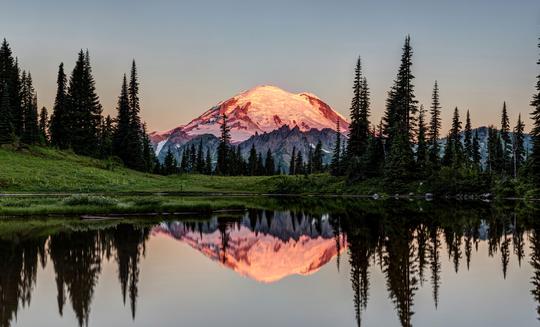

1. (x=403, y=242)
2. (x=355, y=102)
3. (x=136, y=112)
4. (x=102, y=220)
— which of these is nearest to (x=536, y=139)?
(x=355, y=102)

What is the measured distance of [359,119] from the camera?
9800 cm

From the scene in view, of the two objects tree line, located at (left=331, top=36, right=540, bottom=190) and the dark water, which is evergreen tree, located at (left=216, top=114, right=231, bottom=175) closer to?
tree line, located at (left=331, top=36, right=540, bottom=190)

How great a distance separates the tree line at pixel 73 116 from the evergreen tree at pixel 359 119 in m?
43.9

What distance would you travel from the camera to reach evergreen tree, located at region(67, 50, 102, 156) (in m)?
102

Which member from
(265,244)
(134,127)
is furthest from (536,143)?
(134,127)

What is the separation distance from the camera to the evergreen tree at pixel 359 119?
95.2 metres

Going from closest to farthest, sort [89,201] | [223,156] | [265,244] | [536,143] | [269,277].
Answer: [269,277], [265,244], [89,201], [536,143], [223,156]

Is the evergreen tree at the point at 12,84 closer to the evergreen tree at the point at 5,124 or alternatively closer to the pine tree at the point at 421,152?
the evergreen tree at the point at 5,124

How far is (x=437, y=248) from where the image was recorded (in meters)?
23.3

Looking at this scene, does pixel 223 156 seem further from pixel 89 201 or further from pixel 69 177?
pixel 89 201

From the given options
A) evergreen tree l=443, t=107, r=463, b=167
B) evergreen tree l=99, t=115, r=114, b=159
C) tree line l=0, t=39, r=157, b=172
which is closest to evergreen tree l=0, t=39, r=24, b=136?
tree line l=0, t=39, r=157, b=172

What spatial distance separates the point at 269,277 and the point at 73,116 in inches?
3676

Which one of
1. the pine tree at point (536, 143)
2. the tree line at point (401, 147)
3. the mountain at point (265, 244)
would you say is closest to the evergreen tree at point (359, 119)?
the tree line at point (401, 147)

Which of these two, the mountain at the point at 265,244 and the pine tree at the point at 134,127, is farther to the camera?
the pine tree at the point at 134,127
